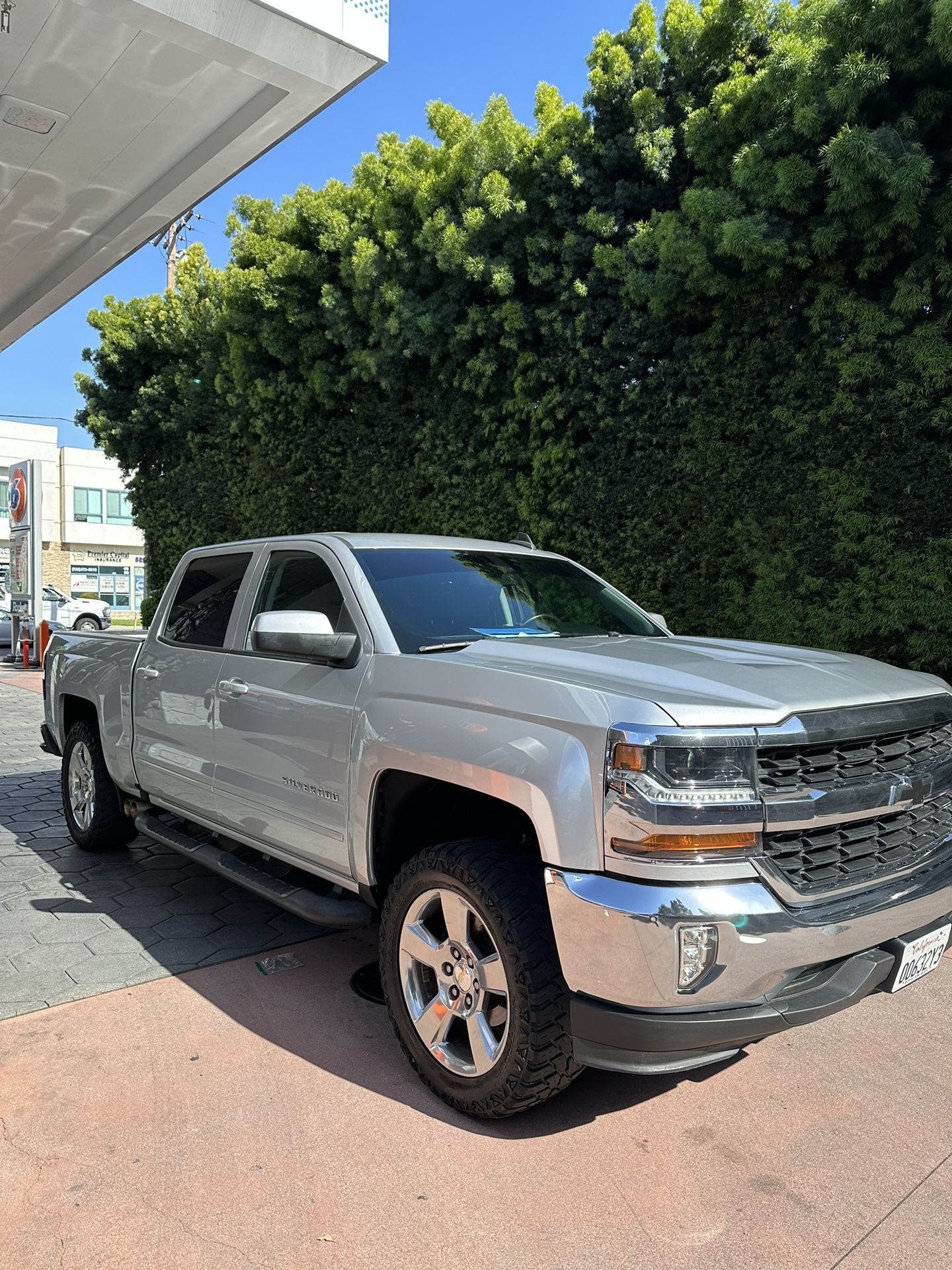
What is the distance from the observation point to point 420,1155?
275 centimetres

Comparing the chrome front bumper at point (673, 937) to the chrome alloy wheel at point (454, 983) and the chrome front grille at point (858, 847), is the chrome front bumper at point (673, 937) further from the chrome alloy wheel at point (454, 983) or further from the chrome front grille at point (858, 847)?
the chrome alloy wheel at point (454, 983)

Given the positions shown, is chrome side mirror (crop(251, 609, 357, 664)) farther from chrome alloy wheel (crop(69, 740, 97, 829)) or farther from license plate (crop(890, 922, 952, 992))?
chrome alloy wheel (crop(69, 740, 97, 829))

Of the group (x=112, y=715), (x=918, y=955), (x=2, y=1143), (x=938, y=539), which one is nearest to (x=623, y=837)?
(x=918, y=955)

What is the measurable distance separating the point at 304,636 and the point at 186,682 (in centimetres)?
137

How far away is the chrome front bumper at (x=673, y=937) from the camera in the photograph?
2.40 metres

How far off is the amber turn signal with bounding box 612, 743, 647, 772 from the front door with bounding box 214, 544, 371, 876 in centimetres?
120

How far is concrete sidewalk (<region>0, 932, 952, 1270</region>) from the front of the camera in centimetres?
237

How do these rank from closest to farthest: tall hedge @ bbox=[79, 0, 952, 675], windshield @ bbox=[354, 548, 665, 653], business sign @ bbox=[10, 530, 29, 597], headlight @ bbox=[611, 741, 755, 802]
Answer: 1. headlight @ bbox=[611, 741, 755, 802]
2. windshield @ bbox=[354, 548, 665, 653]
3. tall hedge @ bbox=[79, 0, 952, 675]
4. business sign @ bbox=[10, 530, 29, 597]

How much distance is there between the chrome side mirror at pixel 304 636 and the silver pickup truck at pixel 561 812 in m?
0.01

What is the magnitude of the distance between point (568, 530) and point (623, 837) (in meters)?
7.28

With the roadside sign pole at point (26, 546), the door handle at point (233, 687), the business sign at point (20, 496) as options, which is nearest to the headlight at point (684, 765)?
the door handle at point (233, 687)

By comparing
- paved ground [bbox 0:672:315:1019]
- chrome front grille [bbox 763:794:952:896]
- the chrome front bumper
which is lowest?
paved ground [bbox 0:672:315:1019]

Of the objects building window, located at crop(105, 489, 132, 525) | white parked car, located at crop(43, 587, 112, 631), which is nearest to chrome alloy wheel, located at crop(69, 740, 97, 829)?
white parked car, located at crop(43, 587, 112, 631)

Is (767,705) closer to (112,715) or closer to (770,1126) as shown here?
(770,1126)
